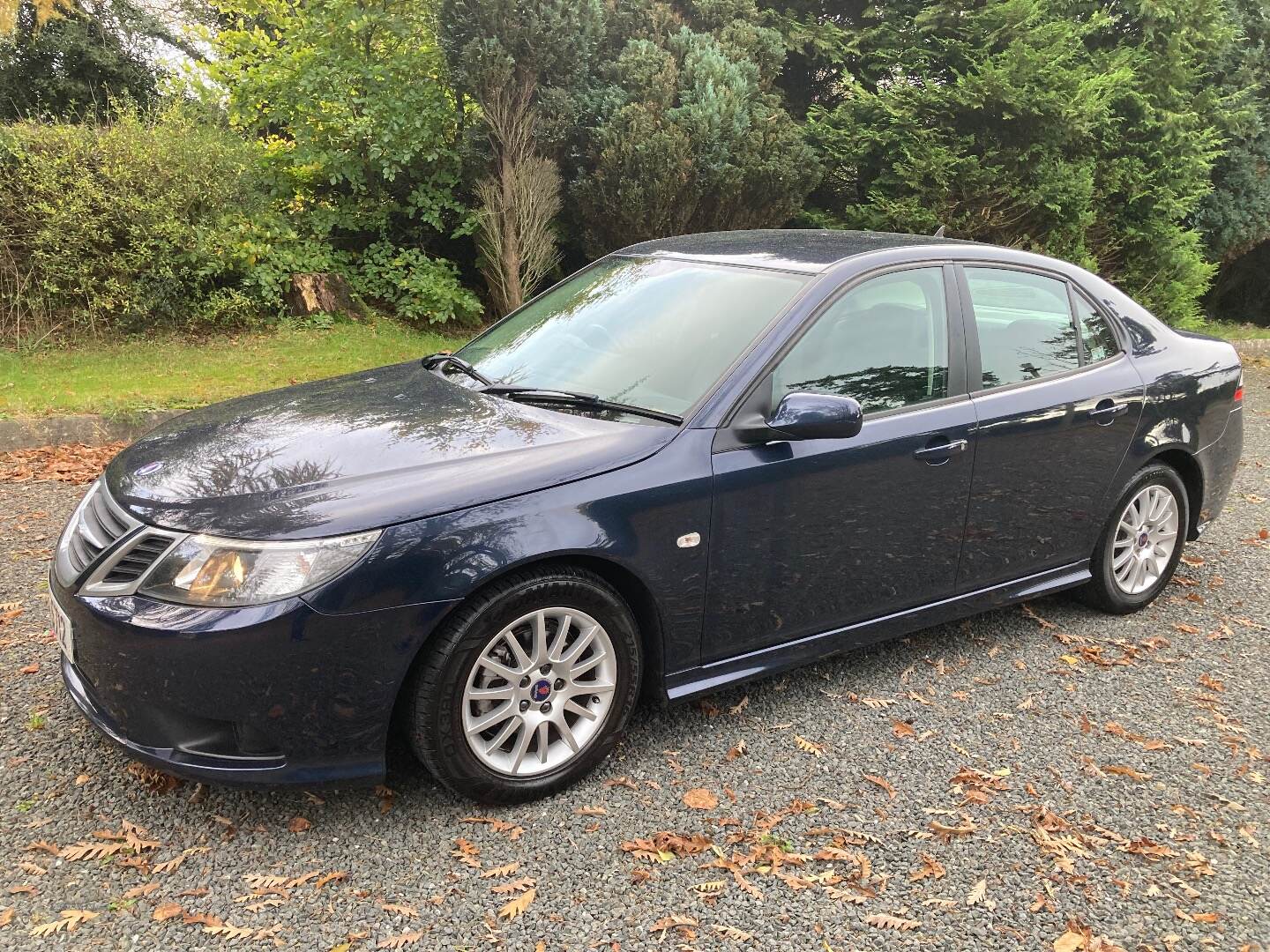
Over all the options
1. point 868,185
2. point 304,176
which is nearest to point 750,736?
point 304,176

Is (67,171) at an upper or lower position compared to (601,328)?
upper

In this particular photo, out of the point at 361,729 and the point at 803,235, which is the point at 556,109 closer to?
the point at 803,235

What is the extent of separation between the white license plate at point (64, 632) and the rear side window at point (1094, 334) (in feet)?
12.7

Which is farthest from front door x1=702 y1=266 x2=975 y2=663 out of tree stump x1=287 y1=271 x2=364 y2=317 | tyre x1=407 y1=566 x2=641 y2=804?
tree stump x1=287 y1=271 x2=364 y2=317

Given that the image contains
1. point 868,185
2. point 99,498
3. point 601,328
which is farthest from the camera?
point 868,185

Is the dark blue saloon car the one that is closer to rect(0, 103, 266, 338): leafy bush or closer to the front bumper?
the front bumper

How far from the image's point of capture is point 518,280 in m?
10.7

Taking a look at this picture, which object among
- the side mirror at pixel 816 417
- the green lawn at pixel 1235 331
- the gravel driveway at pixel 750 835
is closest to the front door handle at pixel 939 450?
the side mirror at pixel 816 417

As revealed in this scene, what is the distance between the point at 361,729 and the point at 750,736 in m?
1.36

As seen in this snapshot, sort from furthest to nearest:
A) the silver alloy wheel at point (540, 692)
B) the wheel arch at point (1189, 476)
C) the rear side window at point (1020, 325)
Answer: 1. the wheel arch at point (1189, 476)
2. the rear side window at point (1020, 325)
3. the silver alloy wheel at point (540, 692)

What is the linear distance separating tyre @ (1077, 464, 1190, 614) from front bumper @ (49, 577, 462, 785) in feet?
10.1

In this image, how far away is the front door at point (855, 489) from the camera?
3.15 metres

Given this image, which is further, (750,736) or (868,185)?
(868,185)

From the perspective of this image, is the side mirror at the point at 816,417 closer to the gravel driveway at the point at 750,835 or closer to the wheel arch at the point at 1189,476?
the gravel driveway at the point at 750,835
